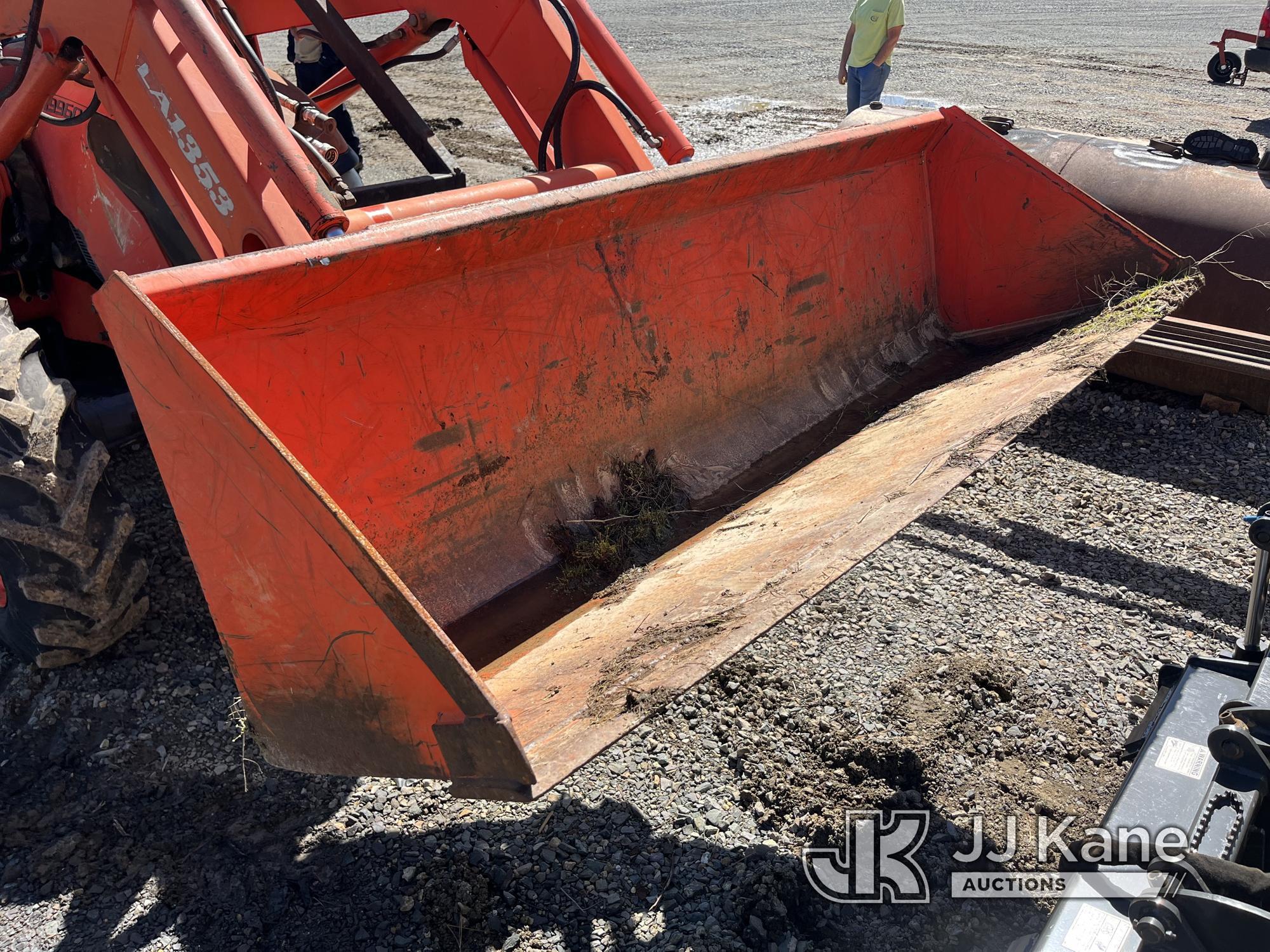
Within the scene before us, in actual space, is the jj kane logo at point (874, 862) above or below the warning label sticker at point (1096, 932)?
below

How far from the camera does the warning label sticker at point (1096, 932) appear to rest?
5.14 ft

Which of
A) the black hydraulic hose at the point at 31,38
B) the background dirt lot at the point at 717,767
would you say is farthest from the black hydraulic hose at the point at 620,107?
the background dirt lot at the point at 717,767

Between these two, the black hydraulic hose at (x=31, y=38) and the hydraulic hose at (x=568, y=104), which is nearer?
the black hydraulic hose at (x=31, y=38)

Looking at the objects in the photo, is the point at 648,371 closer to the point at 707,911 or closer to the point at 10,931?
the point at 707,911

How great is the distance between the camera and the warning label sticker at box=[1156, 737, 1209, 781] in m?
1.91

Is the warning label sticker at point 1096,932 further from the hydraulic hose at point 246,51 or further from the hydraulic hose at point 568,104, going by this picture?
the hydraulic hose at point 568,104

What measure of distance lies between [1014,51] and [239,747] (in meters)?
16.3

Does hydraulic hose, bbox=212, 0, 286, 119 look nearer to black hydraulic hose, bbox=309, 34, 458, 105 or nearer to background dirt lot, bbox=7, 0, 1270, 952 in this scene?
black hydraulic hose, bbox=309, 34, 458, 105

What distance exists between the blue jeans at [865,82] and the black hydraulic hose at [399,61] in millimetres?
4685

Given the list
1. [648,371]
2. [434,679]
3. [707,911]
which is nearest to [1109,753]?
[707,911]

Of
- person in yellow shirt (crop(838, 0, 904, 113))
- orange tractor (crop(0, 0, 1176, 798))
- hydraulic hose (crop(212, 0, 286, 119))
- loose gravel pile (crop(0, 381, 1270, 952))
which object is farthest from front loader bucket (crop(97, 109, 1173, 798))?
person in yellow shirt (crop(838, 0, 904, 113))

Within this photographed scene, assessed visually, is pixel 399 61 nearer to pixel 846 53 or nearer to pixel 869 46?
pixel 869 46

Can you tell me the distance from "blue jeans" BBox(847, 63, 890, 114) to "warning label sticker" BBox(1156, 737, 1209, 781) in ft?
22.2

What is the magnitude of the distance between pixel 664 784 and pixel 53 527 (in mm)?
1698
